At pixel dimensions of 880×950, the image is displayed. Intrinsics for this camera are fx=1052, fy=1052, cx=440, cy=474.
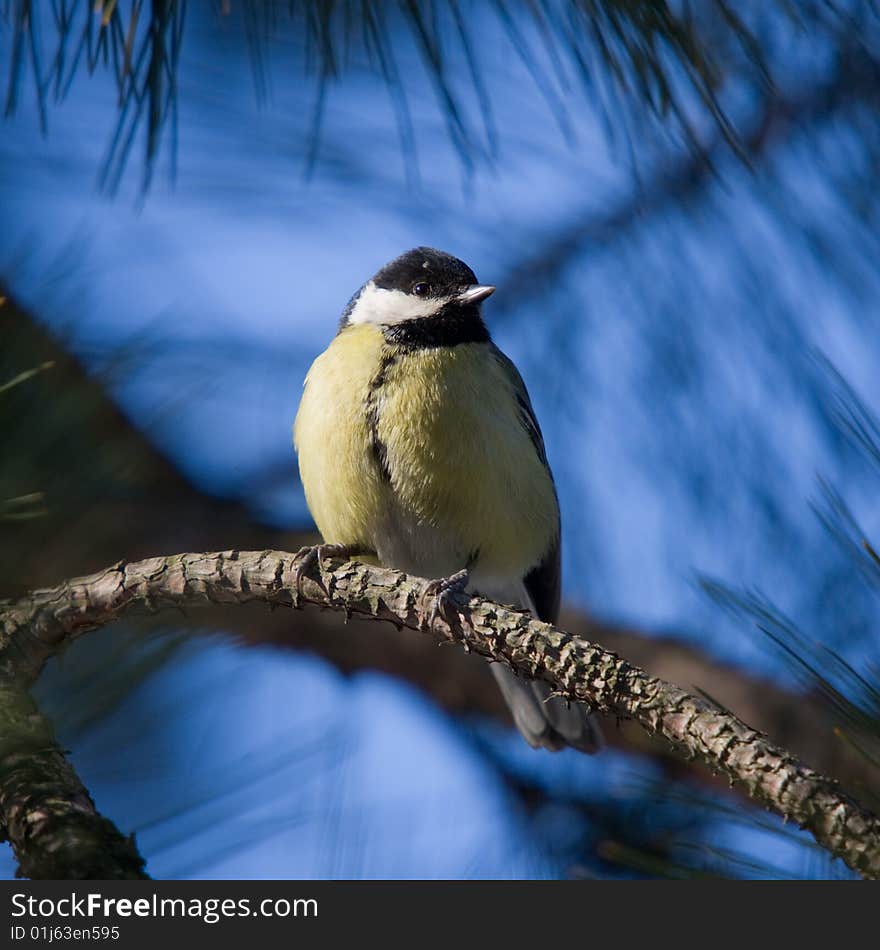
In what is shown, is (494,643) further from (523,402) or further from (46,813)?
(523,402)

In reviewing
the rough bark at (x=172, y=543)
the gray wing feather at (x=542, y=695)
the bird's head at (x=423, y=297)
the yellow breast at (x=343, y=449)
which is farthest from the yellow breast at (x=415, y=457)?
the rough bark at (x=172, y=543)

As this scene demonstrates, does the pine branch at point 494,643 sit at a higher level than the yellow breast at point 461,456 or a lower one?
higher

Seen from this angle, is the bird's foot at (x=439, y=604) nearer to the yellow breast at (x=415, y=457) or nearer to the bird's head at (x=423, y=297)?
the yellow breast at (x=415, y=457)

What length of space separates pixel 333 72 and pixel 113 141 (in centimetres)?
40

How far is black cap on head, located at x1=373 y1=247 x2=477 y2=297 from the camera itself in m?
3.26

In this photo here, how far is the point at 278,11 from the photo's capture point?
Answer: 1880 millimetres

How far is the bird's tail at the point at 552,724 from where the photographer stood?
3.24 m

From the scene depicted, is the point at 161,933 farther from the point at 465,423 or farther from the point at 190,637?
the point at 465,423

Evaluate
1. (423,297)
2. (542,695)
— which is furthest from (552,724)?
(423,297)

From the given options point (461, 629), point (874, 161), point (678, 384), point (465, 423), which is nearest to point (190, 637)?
point (461, 629)

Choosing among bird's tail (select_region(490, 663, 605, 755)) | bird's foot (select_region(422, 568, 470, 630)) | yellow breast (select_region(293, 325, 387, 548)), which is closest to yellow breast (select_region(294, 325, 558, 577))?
yellow breast (select_region(293, 325, 387, 548))

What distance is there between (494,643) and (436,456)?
3.58ft

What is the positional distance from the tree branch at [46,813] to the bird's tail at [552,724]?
211 cm

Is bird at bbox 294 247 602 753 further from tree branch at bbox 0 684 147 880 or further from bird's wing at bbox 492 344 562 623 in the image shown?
tree branch at bbox 0 684 147 880
